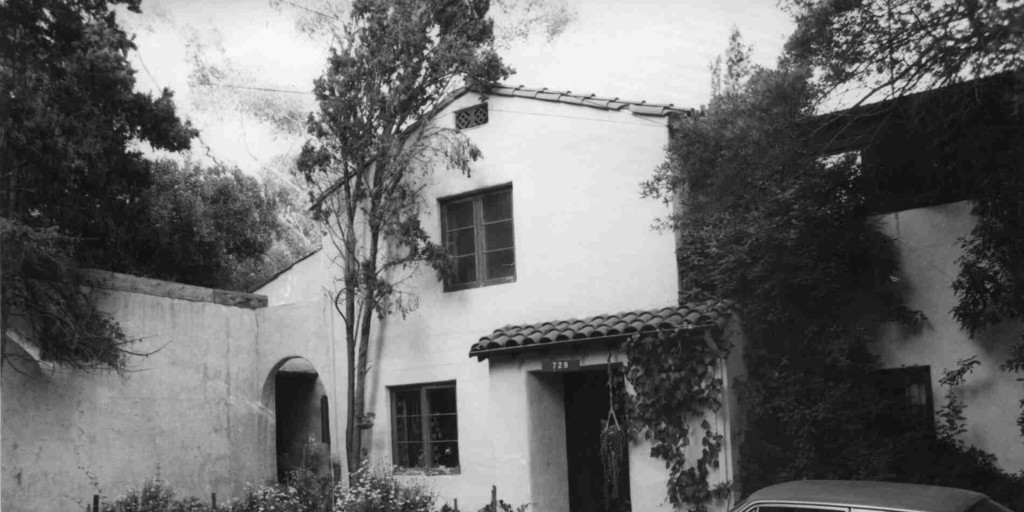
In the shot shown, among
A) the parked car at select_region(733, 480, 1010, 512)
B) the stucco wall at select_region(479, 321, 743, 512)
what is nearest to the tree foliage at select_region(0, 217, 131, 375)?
the stucco wall at select_region(479, 321, 743, 512)

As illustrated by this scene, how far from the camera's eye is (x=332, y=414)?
13.8m

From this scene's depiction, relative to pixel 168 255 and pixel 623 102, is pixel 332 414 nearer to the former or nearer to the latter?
pixel 168 255

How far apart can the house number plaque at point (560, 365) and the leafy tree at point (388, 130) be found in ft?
7.71

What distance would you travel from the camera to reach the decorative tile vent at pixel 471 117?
13.1 meters

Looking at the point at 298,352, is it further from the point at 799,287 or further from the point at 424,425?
the point at 799,287

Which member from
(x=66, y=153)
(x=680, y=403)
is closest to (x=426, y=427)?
(x=680, y=403)

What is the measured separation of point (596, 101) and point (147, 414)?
7490mm

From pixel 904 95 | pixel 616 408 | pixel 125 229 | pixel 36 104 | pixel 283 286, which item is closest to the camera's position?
pixel 904 95

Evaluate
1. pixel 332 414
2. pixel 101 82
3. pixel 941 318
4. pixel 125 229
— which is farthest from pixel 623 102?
pixel 125 229

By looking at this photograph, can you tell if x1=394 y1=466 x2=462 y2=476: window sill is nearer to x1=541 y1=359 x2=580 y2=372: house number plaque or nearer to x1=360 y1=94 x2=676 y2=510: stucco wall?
x1=360 y1=94 x2=676 y2=510: stucco wall

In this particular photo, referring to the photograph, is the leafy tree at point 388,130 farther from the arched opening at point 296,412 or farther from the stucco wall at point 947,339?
the stucco wall at point 947,339

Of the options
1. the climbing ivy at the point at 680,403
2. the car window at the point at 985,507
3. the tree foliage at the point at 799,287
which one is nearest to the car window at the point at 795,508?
the car window at the point at 985,507

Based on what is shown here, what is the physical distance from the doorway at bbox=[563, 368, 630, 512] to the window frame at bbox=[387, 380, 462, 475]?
4.93 ft

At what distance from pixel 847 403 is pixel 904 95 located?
10.5 feet
